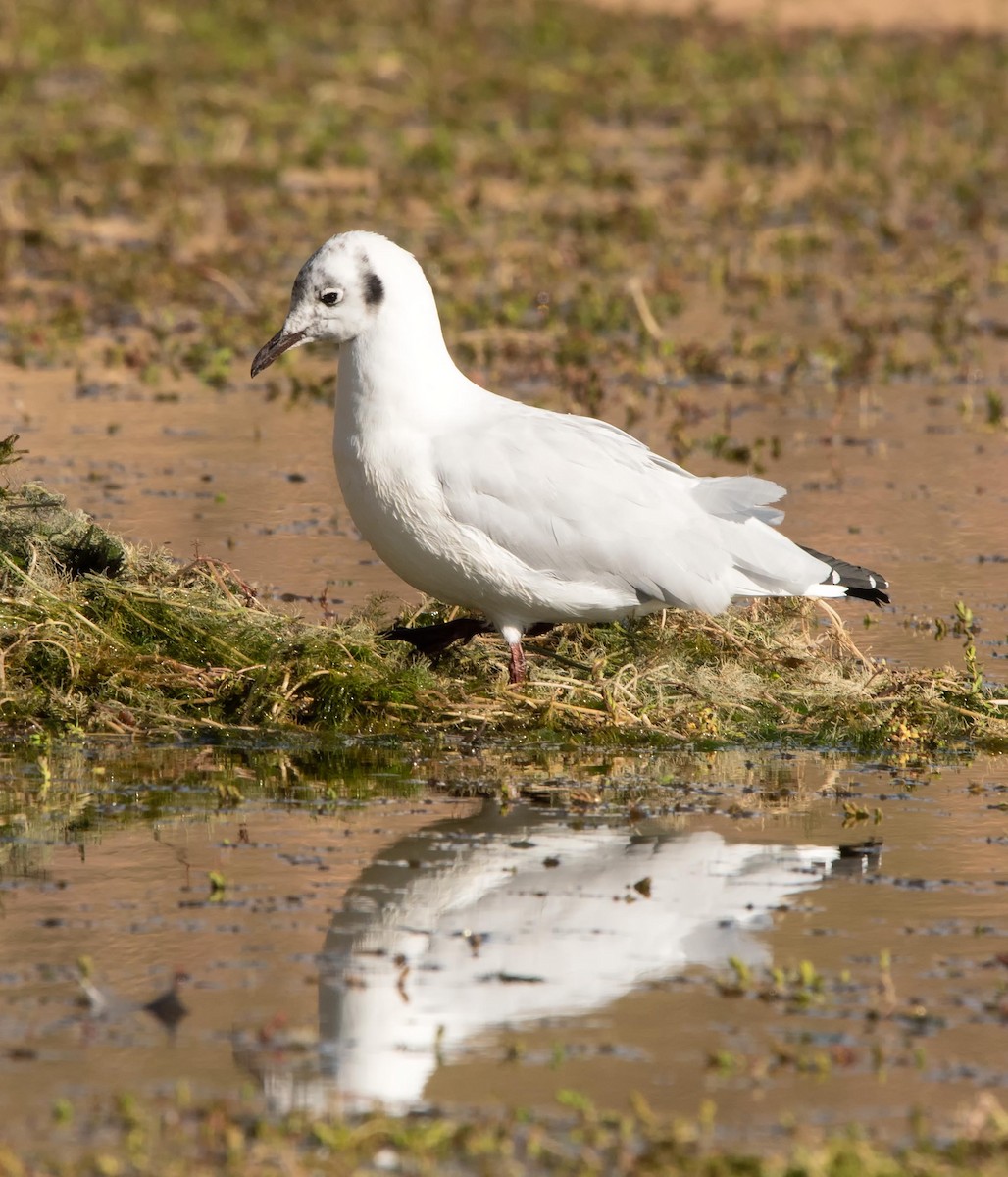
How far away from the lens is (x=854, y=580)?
26.8 ft

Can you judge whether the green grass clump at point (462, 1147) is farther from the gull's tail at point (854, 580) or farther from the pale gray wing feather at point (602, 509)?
the gull's tail at point (854, 580)

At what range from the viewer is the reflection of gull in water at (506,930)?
5152 mm

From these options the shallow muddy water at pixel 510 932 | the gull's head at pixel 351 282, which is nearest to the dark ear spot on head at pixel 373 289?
the gull's head at pixel 351 282

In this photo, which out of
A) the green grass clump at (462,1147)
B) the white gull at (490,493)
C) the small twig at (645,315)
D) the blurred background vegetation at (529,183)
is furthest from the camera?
the blurred background vegetation at (529,183)

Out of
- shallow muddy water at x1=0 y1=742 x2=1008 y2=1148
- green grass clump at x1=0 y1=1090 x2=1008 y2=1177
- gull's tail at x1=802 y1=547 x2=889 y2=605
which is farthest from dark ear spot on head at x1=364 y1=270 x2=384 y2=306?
green grass clump at x1=0 y1=1090 x2=1008 y2=1177

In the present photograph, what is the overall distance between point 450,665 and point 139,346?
21.9 feet

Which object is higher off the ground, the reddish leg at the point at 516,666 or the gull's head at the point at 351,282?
the gull's head at the point at 351,282

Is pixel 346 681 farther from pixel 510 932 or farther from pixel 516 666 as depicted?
pixel 510 932

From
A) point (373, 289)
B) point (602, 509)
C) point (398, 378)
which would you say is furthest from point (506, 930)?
point (373, 289)

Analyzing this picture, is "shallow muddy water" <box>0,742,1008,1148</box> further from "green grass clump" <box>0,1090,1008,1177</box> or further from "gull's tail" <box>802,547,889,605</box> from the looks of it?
"gull's tail" <box>802,547,889,605</box>

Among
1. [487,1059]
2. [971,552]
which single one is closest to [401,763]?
[487,1059]

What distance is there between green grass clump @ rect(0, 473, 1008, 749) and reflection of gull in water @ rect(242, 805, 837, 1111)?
3.15 ft

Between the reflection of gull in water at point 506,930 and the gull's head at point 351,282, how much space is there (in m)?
1.92

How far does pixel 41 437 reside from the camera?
1227 cm
